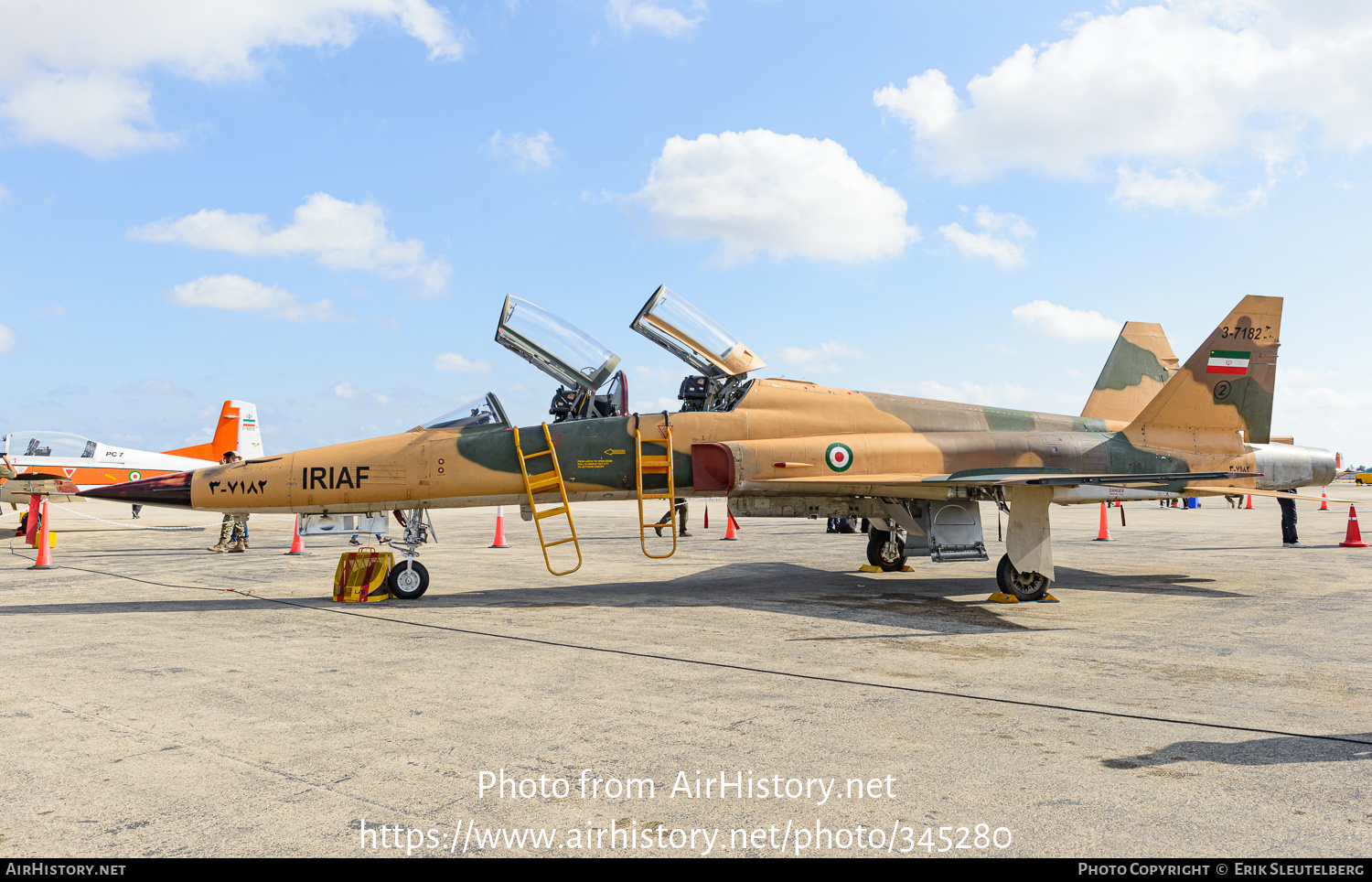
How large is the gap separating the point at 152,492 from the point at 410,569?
112 inches

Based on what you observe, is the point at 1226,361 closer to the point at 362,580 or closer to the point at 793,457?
the point at 793,457

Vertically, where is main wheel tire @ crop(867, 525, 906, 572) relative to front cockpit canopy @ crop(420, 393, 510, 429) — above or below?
below

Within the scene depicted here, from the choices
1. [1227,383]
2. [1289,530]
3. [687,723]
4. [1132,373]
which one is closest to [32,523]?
[687,723]

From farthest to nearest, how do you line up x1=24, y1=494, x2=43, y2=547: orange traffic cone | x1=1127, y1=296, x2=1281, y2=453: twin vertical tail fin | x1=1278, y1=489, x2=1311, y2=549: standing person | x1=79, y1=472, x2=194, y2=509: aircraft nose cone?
x1=24, y1=494, x2=43, y2=547: orange traffic cone < x1=1278, y1=489, x2=1311, y2=549: standing person < x1=1127, y1=296, x2=1281, y2=453: twin vertical tail fin < x1=79, y1=472, x2=194, y2=509: aircraft nose cone

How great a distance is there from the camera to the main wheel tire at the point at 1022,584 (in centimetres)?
1002

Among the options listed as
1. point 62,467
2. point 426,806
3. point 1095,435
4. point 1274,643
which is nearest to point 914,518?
point 1095,435

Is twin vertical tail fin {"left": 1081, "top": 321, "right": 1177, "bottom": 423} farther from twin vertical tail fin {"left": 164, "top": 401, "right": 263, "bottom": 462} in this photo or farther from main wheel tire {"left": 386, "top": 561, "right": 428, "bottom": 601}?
twin vertical tail fin {"left": 164, "top": 401, "right": 263, "bottom": 462}

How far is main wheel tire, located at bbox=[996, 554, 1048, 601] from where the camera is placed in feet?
32.9

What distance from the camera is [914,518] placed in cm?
1137

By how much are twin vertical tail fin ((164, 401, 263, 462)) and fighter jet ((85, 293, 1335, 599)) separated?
22.1 metres

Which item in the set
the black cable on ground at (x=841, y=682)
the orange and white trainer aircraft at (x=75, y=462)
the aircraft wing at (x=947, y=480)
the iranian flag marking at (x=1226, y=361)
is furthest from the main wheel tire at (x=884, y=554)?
the orange and white trainer aircraft at (x=75, y=462)

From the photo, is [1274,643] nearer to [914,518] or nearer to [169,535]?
[914,518]

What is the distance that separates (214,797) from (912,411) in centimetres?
956

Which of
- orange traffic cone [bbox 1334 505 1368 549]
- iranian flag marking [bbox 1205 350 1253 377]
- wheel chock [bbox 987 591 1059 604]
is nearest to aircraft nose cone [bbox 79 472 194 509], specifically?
wheel chock [bbox 987 591 1059 604]
